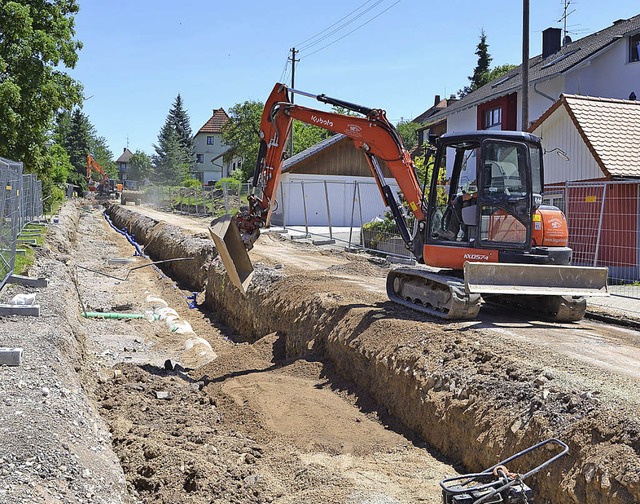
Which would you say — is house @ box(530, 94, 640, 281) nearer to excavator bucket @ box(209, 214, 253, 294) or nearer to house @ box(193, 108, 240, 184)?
excavator bucket @ box(209, 214, 253, 294)

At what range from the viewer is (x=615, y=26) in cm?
3016

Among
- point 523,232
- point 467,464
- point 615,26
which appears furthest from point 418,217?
point 615,26

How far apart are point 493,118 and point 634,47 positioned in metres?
7.32

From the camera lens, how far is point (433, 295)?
9.76m

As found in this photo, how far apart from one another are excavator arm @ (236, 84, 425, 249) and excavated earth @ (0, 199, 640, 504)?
1677 mm

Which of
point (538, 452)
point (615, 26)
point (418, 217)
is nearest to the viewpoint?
point (538, 452)

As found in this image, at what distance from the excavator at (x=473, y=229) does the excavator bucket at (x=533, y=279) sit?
0.5 inches

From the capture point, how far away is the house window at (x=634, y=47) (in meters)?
25.8

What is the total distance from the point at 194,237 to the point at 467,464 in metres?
18.1

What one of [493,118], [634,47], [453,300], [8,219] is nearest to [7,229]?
[8,219]

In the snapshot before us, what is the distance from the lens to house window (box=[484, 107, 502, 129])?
31438mm

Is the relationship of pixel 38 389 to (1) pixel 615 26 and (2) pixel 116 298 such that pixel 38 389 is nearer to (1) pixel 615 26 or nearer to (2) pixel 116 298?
(2) pixel 116 298

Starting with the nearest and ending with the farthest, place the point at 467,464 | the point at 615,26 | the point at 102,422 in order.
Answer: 1. the point at 467,464
2. the point at 102,422
3. the point at 615,26

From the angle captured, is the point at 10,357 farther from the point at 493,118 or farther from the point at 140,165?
the point at 140,165
